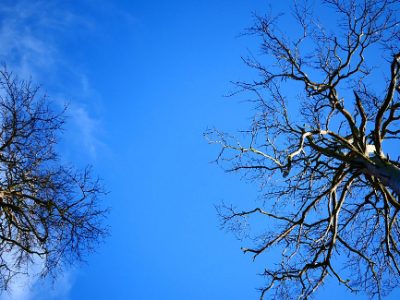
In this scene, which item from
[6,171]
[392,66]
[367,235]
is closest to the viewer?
[392,66]

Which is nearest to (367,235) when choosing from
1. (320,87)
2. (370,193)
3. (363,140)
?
(370,193)

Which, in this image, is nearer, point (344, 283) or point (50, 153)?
point (344, 283)

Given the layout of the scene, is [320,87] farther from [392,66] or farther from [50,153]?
[50,153]

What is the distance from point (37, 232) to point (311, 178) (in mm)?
5849

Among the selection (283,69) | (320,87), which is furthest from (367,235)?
(283,69)

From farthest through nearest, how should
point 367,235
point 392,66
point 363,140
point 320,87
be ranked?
point 367,235, point 320,87, point 363,140, point 392,66

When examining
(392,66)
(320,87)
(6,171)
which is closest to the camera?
(392,66)

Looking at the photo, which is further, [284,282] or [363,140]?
[284,282]

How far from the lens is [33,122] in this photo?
7.39 meters

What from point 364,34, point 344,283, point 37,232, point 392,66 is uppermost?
point 364,34

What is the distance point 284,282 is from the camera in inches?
269

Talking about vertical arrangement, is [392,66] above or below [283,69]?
below

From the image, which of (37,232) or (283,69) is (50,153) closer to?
(37,232)

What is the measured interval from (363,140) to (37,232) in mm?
6713
